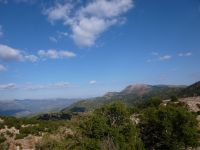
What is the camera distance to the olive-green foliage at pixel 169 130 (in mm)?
37438

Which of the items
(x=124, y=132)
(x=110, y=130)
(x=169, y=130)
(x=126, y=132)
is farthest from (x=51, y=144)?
(x=169, y=130)

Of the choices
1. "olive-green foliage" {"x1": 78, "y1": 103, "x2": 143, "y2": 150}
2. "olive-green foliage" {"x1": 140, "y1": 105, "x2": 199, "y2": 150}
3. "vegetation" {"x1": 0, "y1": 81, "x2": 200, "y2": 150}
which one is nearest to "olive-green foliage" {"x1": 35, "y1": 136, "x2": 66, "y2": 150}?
"vegetation" {"x1": 0, "y1": 81, "x2": 200, "y2": 150}

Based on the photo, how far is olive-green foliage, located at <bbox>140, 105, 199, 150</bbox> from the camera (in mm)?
37438

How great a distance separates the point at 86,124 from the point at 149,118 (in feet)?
28.2

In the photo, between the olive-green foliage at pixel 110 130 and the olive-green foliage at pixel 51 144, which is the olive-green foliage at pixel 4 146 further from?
the olive-green foliage at pixel 110 130

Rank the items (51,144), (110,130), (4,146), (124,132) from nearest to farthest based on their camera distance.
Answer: (51,144) < (110,130) < (124,132) < (4,146)

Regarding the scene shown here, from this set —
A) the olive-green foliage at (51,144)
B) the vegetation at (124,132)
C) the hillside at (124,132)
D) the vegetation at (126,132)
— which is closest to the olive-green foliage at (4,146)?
the hillside at (124,132)

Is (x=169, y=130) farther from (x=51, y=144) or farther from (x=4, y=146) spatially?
(x=4, y=146)

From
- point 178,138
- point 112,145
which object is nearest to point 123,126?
point 112,145

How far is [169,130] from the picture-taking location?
37844mm

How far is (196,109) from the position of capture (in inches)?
2235

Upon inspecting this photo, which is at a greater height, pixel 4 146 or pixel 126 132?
pixel 126 132

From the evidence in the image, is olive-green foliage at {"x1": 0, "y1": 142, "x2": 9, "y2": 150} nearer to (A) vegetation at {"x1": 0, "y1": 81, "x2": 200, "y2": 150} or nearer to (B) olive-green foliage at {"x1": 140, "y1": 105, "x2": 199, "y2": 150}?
(A) vegetation at {"x1": 0, "y1": 81, "x2": 200, "y2": 150}

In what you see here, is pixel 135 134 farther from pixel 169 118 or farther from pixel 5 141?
pixel 5 141
